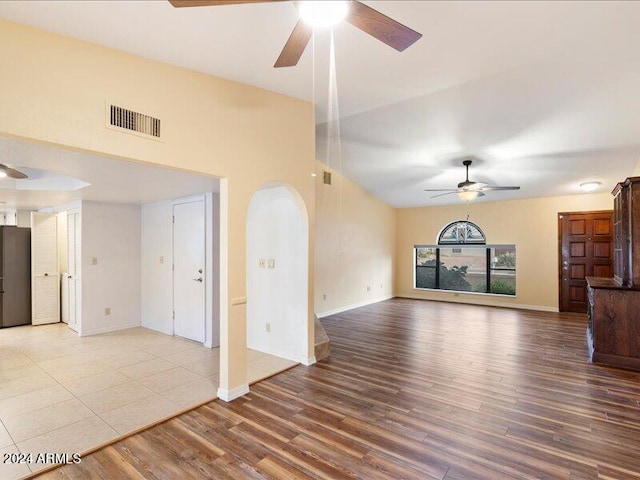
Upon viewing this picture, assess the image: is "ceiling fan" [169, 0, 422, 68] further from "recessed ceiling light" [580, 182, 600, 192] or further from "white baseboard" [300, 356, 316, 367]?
"recessed ceiling light" [580, 182, 600, 192]

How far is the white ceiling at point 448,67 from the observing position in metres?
2.12

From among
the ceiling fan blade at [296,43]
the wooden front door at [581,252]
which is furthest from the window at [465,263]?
the ceiling fan blade at [296,43]

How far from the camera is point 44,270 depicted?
5.95 meters

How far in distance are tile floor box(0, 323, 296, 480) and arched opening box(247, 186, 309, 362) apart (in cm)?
25

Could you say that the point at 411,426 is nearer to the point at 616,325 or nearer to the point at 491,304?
the point at 616,325

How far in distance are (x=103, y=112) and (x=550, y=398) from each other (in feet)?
14.5

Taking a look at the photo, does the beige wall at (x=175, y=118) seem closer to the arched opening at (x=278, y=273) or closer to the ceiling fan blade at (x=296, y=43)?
the arched opening at (x=278, y=273)

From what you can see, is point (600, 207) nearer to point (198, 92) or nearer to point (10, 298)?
point (198, 92)

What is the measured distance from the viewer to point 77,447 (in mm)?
2303

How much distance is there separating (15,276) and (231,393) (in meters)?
5.44

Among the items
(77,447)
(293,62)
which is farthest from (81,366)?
(293,62)

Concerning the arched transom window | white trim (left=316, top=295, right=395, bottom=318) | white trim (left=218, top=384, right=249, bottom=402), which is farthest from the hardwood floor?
the arched transom window

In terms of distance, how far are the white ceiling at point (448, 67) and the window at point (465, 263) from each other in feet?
9.44

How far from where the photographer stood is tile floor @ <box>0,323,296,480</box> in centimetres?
246
